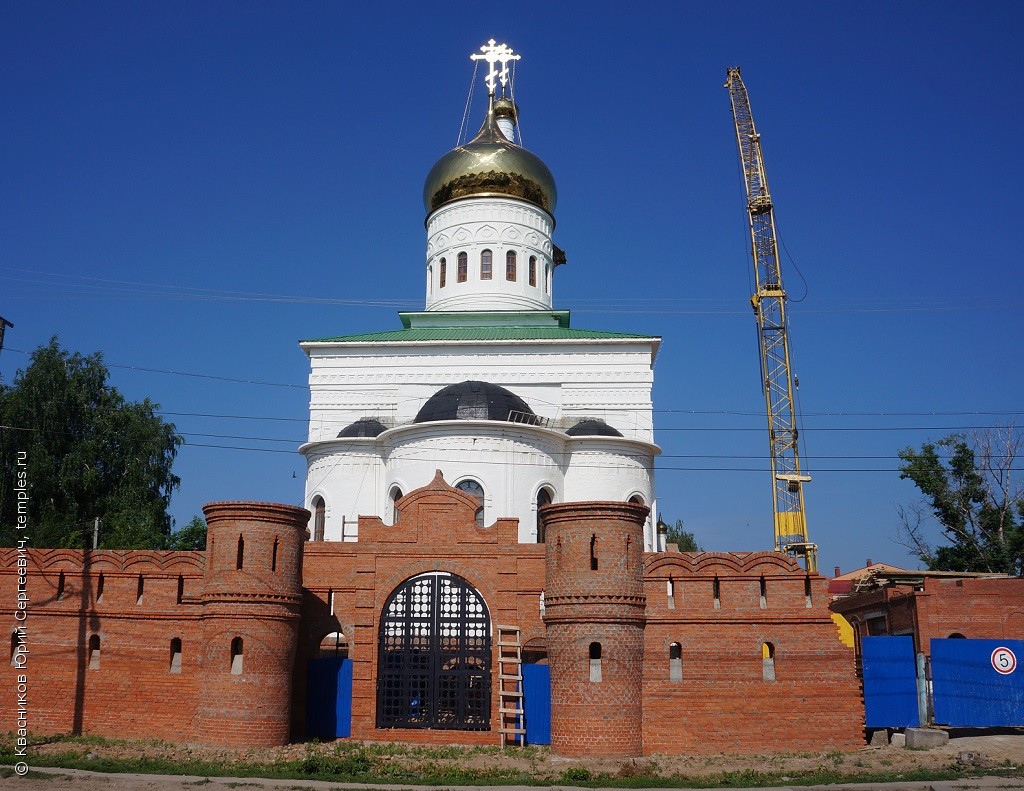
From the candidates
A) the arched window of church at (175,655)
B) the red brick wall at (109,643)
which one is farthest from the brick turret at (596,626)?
the arched window of church at (175,655)

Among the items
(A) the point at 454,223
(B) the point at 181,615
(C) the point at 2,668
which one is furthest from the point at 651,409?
(C) the point at 2,668

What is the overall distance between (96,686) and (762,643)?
11081mm

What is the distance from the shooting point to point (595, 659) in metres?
16.1

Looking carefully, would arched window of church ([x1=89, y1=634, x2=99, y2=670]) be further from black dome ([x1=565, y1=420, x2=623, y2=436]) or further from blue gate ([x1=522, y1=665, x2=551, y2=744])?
black dome ([x1=565, y1=420, x2=623, y2=436])

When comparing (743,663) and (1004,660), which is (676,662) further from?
(1004,660)

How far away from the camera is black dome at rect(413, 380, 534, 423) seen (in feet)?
82.6

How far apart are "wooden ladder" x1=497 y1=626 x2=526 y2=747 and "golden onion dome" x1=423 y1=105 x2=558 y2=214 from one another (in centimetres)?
2139

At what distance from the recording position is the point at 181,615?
16.8m

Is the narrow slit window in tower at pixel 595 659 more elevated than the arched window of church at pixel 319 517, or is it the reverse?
the arched window of church at pixel 319 517

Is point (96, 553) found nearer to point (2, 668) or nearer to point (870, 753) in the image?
point (2, 668)

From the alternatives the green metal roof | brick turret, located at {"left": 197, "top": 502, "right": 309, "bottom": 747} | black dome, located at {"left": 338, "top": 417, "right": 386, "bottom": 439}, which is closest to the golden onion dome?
the green metal roof

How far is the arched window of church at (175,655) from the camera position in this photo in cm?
1670

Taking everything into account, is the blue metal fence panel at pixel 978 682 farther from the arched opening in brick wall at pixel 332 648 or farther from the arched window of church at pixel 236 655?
the arched window of church at pixel 236 655

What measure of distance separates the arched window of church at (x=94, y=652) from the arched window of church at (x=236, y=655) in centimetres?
252
